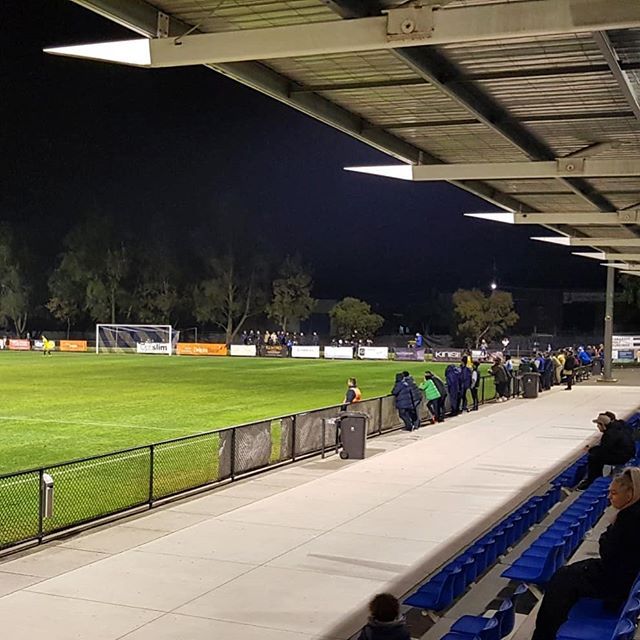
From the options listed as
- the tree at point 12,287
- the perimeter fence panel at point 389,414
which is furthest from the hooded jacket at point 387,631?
the tree at point 12,287

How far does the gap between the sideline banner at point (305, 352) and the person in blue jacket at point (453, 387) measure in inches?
1540

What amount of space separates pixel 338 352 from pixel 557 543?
56026 mm

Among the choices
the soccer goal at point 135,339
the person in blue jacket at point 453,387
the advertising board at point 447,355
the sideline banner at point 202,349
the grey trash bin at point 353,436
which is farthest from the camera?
the soccer goal at point 135,339

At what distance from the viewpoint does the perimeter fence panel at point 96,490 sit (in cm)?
1176

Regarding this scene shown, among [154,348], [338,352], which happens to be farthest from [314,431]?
[154,348]

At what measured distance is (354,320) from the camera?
84812mm

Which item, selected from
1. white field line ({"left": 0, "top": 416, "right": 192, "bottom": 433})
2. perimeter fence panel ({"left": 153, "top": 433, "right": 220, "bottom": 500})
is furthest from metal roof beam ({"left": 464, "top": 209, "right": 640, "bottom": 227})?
white field line ({"left": 0, "top": 416, "right": 192, "bottom": 433})

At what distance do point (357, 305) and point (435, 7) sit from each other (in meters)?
78.0

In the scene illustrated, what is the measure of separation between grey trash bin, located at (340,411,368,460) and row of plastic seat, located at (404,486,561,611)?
5.81 meters

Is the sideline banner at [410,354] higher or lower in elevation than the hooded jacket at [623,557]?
lower

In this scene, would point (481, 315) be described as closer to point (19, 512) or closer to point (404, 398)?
point (404, 398)

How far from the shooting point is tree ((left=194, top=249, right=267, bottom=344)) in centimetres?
8956

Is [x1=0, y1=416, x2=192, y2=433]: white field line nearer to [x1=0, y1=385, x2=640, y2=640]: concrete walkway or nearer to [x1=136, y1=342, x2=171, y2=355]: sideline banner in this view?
[x1=0, y1=385, x2=640, y2=640]: concrete walkway

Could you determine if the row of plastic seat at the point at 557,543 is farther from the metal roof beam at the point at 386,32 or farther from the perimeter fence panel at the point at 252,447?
the perimeter fence panel at the point at 252,447
